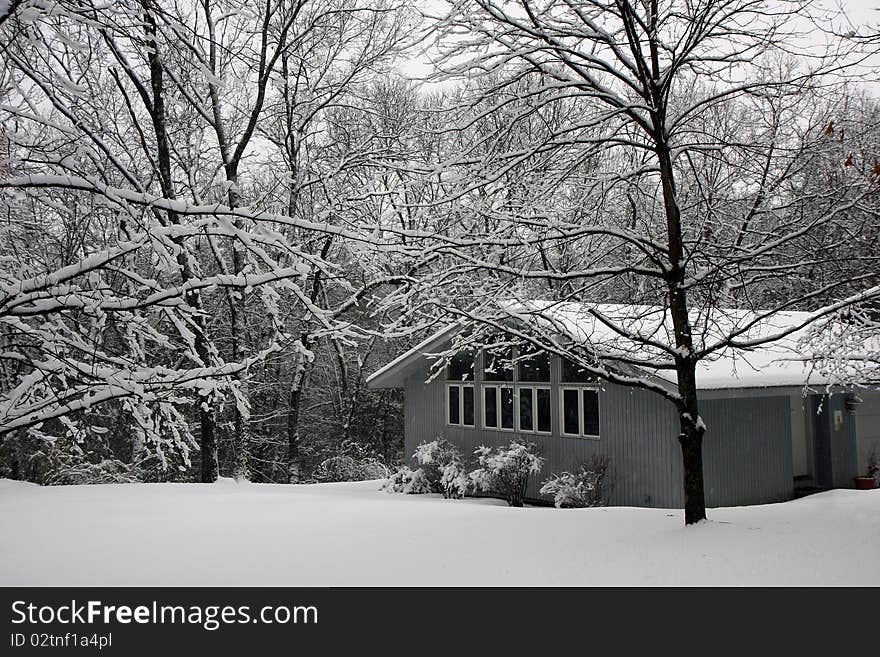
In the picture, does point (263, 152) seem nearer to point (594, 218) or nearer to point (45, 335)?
point (594, 218)

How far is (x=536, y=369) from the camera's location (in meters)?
15.2

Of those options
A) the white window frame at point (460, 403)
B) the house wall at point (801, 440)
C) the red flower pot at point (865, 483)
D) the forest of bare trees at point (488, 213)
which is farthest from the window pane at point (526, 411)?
the red flower pot at point (865, 483)

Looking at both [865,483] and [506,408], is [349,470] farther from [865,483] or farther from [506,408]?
[865,483]

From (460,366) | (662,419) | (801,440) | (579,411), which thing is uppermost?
(460,366)

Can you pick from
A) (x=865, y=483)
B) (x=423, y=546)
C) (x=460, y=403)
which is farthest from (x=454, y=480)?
(x=423, y=546)

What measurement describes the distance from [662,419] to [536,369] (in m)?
3.34

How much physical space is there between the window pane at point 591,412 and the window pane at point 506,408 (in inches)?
86.4

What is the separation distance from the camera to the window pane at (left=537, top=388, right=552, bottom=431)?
1484 cm

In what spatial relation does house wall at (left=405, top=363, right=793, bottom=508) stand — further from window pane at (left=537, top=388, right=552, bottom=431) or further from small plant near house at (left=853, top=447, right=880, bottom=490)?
small plant near house at (left=853, top=447, right=880, bottom=490)

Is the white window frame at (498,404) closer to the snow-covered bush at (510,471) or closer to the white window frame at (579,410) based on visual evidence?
the snow-covered bush at (510,471)

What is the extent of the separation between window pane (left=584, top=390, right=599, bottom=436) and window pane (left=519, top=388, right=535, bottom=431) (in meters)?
1.49

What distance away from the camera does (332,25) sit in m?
17.0

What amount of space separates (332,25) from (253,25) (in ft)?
6.38
